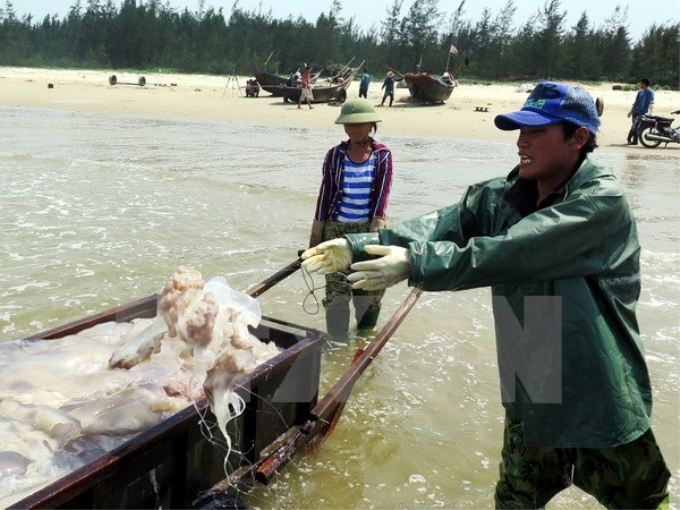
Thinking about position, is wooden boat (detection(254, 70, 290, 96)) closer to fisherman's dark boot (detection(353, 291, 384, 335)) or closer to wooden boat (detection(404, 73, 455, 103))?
wooden boat (detection(404, 73, 455, 103))

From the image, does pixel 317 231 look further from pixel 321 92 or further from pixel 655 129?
pixel 321 92

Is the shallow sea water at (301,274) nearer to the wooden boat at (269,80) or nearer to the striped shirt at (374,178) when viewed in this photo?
the striped shirt at (374,178)

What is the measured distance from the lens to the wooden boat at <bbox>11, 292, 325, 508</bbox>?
86.2 inches

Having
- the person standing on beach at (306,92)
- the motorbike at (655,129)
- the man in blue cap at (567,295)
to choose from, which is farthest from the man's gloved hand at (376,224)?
the person standing on beach at (306,92)

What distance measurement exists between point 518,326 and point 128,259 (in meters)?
6.30

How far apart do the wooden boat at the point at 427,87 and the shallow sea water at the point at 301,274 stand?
12.9 metres

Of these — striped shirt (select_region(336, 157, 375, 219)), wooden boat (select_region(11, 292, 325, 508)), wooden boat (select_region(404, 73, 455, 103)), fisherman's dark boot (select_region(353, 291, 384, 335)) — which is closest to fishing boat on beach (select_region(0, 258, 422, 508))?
wooden boat (select_region(11, 292, 325, 508))

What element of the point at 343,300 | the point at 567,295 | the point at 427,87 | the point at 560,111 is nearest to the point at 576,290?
the point at 567,295

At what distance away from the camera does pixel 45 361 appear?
3135mm

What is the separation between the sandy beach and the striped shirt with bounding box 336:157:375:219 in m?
17.0

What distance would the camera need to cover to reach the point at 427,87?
3009 cm

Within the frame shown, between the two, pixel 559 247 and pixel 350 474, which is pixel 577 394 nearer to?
pixel 559 247

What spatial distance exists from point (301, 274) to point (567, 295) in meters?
5.16

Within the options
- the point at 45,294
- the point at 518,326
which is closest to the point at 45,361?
the point at 518,326
